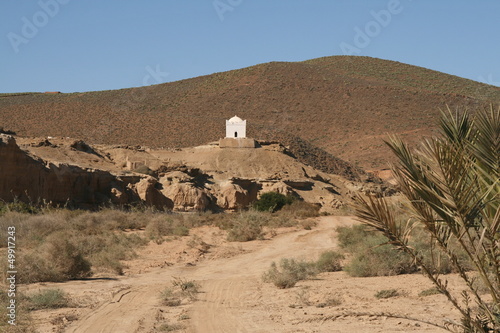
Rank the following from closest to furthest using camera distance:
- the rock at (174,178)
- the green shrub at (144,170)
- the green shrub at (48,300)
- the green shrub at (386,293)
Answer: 1. the green shrub at (48,300)
2. the green shrub at (386,293)
3. the rock at (174,178)
4. the green shrub at (144,170)

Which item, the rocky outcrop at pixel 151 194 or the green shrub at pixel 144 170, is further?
the green shrub at pixel 144 170

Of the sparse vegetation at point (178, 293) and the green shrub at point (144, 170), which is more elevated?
the green shrub at point (144, 170)

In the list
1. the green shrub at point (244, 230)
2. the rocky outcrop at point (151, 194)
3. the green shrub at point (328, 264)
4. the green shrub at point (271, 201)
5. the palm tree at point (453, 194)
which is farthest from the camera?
the green shrub at point (271, 201)

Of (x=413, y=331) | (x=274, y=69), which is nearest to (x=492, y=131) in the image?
(x=413, y=331)

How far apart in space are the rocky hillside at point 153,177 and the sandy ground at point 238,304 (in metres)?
5.56

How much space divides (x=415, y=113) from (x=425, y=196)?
7679cm

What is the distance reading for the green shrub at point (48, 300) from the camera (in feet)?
29.9

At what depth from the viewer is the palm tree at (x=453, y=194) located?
4262 mm

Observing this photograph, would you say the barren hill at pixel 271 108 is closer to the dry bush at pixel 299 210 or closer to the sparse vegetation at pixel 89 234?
the dry bush at pixel 299 210

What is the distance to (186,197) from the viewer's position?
29703mm

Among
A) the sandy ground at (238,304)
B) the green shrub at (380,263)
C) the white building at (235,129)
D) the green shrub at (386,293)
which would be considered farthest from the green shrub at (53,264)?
the white building at (235,129)

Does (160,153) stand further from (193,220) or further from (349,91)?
(349,91)

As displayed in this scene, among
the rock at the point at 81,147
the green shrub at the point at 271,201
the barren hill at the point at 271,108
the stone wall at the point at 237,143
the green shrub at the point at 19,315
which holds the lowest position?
the green shrub at the point at 271,201

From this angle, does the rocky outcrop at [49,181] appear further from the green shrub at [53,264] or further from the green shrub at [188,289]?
the green shrub at [188,289]
